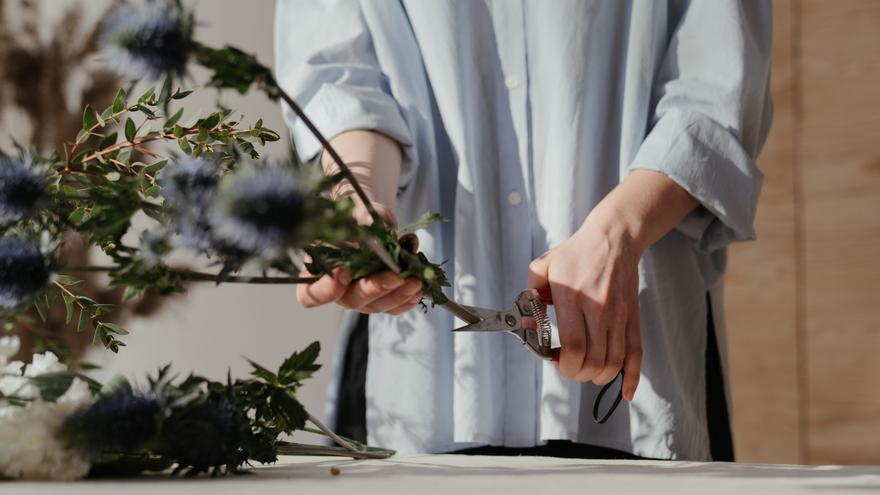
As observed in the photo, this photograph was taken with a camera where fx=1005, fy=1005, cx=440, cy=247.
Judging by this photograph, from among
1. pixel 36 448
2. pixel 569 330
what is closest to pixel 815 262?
pixel 569 330

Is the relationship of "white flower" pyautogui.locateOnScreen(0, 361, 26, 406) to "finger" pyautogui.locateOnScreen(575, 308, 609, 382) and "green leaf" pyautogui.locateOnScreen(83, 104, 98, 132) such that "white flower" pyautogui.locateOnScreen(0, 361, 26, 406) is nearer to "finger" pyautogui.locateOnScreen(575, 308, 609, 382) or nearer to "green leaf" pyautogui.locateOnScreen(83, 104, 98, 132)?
"green leaf" pyautogui.locateOnScreen(83, 104, 98, 132)

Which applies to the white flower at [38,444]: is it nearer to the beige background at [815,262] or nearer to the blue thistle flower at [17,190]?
the blue thistle flower at [17,190]

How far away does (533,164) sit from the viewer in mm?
950

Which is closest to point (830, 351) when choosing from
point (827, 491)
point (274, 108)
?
point (274, 108)

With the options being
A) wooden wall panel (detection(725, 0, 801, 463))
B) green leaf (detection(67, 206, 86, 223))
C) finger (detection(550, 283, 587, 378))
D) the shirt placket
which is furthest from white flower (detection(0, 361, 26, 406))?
wooden wall panel (detection(725, 0, 801, 463))

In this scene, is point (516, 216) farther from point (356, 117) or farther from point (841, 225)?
point (841, 225)

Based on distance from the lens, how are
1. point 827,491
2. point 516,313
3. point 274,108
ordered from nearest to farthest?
1. point 827,491
2. point 516,313
3. point 274,108

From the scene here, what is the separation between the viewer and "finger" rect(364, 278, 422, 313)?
0.54 meters

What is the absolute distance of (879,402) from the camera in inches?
66.0

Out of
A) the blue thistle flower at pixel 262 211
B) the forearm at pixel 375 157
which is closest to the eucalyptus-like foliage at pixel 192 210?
the blue thistle flower at pixel 262 211

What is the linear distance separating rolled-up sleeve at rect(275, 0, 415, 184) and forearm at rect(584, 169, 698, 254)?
214mm

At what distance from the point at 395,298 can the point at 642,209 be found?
266 mm

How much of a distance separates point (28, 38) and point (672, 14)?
146 centimetres

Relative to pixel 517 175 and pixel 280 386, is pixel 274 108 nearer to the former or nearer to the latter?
pixel 517 175
